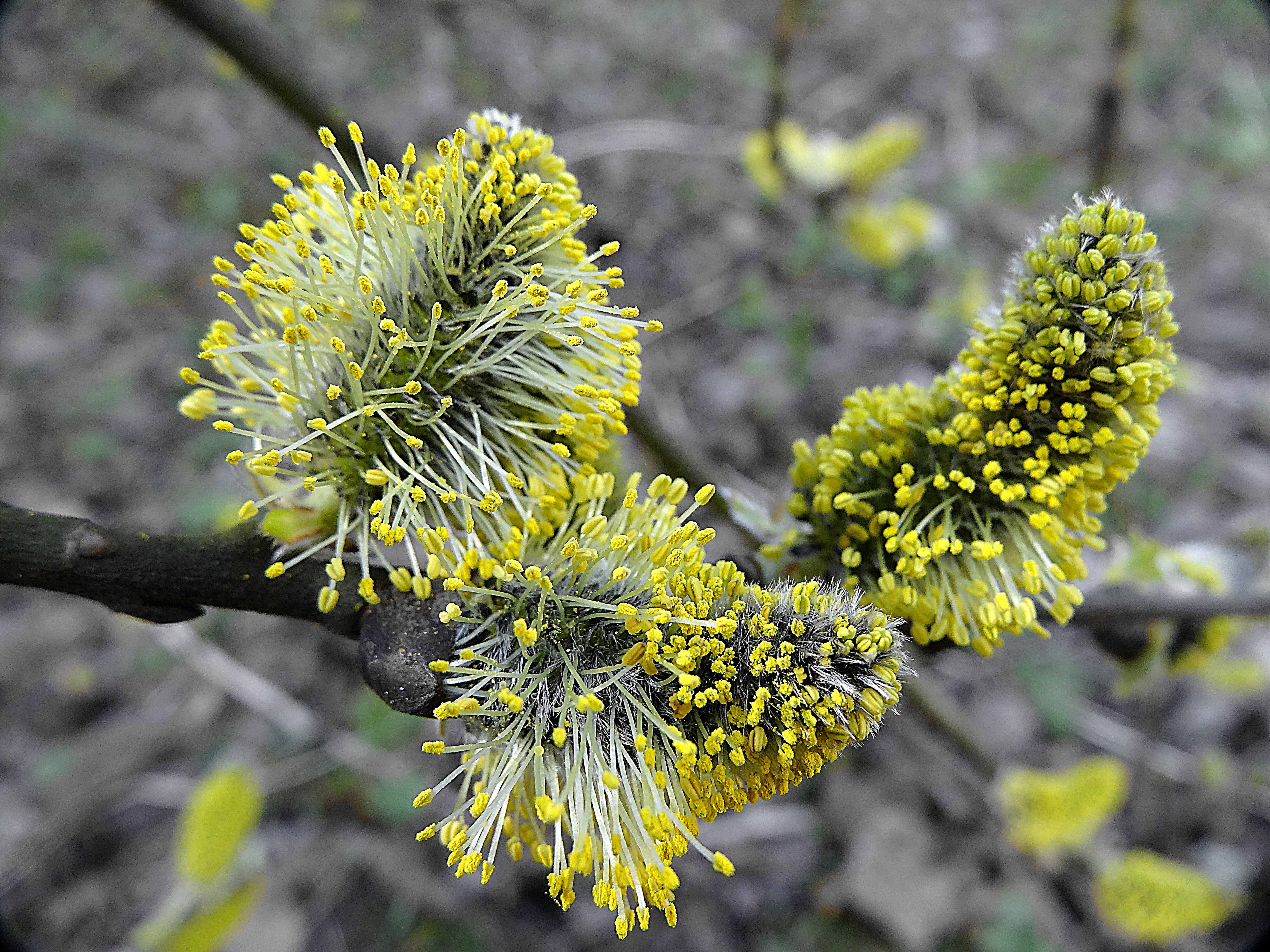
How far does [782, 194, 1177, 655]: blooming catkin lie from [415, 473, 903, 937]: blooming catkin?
0.63 feet

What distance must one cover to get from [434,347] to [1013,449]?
1000 millimetres

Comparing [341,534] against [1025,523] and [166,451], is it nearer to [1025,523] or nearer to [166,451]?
[1025,523]

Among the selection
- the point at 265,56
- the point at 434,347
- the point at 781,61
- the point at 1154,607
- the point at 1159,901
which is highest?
the point at 781,61

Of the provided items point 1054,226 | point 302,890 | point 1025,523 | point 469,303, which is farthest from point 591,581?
point 302,890

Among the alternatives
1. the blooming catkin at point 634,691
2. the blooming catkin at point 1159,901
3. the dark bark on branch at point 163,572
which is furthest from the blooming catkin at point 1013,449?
the blooming catkin at point 1159,901

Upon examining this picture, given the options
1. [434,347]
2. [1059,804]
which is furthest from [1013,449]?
[1059,804]

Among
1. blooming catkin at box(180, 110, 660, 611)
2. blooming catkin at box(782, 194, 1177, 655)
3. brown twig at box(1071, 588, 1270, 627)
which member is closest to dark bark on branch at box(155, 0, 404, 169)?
blooming catkin at box(180, 110, 660, 611)

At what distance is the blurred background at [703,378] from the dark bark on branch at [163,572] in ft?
1.83

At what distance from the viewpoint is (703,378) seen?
12.8 feet

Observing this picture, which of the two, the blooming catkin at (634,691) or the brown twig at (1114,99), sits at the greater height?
the brown twig at (1114,99)

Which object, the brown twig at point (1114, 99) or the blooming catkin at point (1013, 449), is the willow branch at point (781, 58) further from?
the blooming catkin at point (1013, 449)

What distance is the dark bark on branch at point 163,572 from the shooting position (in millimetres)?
1062

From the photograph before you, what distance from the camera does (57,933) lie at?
277 cm

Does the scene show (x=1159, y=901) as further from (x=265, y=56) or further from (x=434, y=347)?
(x=265, y=56)
